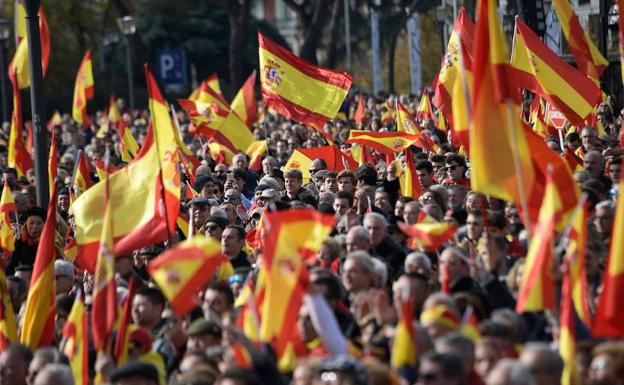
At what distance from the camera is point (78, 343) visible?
10.3 meters

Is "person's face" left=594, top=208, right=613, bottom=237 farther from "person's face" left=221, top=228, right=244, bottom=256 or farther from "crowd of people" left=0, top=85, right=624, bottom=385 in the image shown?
"person's face" left=221, top=228, right=244, bottom=256

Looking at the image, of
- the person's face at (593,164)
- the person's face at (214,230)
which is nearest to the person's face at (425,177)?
the person's face at (593,164)

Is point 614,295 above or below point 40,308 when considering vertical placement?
above

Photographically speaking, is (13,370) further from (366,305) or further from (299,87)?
(299,87)

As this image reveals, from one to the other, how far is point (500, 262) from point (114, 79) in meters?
48.9

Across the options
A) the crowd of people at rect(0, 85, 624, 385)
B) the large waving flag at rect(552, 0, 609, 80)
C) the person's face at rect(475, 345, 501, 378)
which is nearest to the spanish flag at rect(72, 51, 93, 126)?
the large waving flag at rect(552, 0, 609, 80)

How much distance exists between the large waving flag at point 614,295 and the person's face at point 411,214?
4.09 metres

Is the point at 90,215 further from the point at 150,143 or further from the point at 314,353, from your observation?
the point at 314,353

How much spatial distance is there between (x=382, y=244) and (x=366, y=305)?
243 centimetres

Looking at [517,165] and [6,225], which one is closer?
→ [517,165]

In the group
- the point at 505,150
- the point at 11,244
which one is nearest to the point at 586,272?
the point at 505,150

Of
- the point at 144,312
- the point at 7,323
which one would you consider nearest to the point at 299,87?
the point at 7,323

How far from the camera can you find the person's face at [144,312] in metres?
10.7

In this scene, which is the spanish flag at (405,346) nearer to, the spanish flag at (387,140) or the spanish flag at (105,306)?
the spanish flag at (105,306)
